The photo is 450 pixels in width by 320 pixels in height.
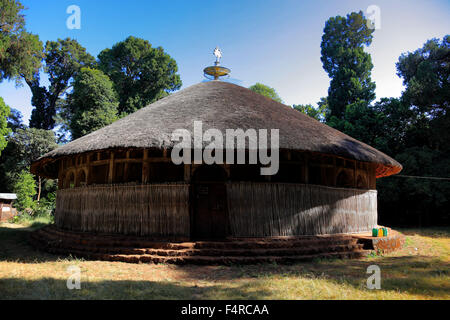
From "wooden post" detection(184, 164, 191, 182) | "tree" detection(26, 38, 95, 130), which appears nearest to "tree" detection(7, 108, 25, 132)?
"tree" detection(26, 38, 95, 130)

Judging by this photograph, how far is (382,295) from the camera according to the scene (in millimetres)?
4488

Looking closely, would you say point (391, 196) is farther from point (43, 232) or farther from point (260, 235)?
point (43, 232)

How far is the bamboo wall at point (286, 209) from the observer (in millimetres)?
7824

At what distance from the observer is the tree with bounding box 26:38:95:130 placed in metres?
Result: 32.9

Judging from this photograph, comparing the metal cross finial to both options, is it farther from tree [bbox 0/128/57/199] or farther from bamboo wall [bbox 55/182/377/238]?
tree [bbox 0/128/57/199]

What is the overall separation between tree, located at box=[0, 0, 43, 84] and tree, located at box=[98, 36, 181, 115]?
11.2 metres

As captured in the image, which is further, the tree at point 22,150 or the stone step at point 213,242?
the tree at point 22,150

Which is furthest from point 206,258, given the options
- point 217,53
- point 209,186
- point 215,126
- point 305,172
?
point 217,53

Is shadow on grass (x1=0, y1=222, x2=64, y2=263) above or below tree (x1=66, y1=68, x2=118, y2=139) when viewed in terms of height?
below

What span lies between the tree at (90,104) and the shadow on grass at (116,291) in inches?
771

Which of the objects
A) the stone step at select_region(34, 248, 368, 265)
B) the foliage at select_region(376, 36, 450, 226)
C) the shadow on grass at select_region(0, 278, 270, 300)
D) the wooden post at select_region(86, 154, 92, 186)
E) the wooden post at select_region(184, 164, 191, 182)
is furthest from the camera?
the foliage at select_region(376, 36, 450, 226)

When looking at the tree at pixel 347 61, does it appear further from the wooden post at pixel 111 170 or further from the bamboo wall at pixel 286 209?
the wooden post at pixel 111 170

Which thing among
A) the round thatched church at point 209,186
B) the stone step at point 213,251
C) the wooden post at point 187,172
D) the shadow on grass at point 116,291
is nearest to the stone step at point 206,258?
the stone step at point 213,251
